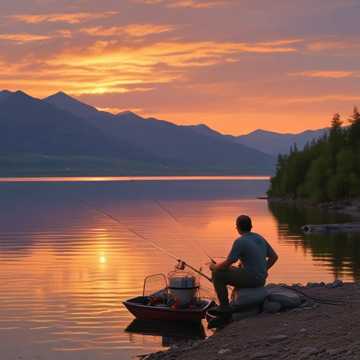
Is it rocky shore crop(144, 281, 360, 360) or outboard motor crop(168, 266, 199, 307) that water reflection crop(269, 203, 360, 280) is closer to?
outboard motor crop(168, 266, 199, 307)

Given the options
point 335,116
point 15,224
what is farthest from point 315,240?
point 335,116

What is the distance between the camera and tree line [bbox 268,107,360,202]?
365ft

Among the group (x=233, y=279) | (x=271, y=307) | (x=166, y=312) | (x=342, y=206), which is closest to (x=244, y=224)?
(x=233, y=279)

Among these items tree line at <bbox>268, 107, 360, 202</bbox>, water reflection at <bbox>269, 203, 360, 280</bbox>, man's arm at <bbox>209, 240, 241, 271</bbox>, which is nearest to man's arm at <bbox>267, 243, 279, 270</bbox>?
man's arm at <bbox>209, 240, 241, 271</bbox>

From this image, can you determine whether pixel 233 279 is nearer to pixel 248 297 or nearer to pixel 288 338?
pixel 248 297

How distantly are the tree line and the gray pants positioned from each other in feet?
296

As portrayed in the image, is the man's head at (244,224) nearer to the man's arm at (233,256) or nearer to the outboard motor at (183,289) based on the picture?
the man's arm at (233,256)

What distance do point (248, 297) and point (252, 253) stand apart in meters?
1.30

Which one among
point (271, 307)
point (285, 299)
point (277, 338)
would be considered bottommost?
point (277, 338)

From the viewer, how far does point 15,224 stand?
2872 inches

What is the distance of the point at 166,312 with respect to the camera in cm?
2294

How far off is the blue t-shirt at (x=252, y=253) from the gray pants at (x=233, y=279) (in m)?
0.13

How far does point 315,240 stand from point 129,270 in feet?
68.6

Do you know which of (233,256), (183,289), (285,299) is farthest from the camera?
(183,289)
